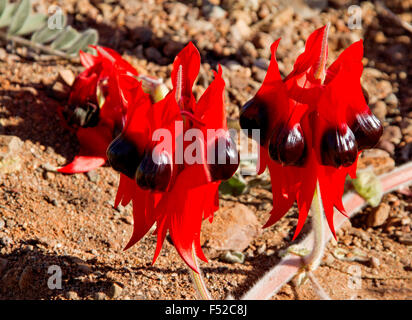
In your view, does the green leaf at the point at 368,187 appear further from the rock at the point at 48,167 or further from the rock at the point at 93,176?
the rock at the point at 48,167

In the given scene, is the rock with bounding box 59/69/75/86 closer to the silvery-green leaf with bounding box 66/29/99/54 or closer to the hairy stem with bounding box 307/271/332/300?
the silvery-green leaf with bounding box 66/29/99/54

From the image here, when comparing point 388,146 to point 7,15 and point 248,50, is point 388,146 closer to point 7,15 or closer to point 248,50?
point 248,50

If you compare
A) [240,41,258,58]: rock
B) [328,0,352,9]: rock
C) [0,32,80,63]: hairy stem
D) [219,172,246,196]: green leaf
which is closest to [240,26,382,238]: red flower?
[219,172,246,196]: green leaf

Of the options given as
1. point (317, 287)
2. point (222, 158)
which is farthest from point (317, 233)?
point (222, 158)

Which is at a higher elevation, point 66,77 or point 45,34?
point 45,34
